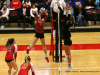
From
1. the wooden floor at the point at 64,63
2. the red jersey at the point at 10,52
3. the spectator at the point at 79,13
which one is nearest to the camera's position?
the red jersey at the point at 10,52

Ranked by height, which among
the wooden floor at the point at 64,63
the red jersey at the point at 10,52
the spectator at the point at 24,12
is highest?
the spectator at the point at 24,12

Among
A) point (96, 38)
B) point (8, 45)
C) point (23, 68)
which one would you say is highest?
point (8, 45)

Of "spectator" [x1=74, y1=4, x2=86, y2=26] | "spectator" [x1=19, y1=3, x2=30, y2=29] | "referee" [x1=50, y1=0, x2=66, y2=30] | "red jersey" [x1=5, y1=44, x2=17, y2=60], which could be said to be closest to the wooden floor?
"red jersey" [x1=5, y1=44, x2=17, y2=60]

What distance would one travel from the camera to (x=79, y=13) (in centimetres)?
1305

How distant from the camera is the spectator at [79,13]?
42.2ft

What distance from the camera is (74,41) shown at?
1027 cm

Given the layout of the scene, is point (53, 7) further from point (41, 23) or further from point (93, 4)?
point (93, 4)

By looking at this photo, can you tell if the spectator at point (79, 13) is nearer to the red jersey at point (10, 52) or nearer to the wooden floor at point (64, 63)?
the wooden floor at point (64, 63)

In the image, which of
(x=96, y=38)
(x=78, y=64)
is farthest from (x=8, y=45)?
(x=96, y=38)

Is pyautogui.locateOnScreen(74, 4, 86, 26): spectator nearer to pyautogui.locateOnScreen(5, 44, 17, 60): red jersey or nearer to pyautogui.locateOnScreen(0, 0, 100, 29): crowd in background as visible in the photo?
pyautogui.locateOnScreen(0, 0, 100, 29): crowd in background

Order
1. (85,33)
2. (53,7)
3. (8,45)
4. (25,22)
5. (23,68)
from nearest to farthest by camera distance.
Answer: (23,68) < (8,45) < (53,7) < (85,33) < (25,22)

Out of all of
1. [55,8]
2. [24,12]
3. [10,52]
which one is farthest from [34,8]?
[10,52]

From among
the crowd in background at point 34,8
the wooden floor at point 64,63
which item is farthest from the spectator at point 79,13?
the wooden floor at point 64,63

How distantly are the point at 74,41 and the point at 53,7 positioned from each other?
3.10 meters
